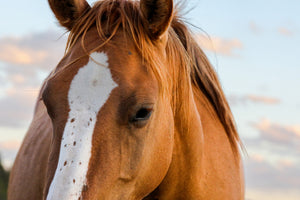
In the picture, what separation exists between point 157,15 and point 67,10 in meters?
0.76

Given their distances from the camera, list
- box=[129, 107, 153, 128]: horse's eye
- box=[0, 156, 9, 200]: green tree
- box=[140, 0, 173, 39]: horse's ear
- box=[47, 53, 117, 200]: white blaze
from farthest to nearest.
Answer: box=[0, 156, 9, 200]: green tree
box=[140, 0, 173, 39]: horse's ear
box=[129, 107, 153, 128]: horse's eye
box=[47, 53, 117, 200]: white blaze

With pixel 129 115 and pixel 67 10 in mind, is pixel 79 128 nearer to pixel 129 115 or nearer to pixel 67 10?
pixel 129 115

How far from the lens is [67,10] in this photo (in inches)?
129

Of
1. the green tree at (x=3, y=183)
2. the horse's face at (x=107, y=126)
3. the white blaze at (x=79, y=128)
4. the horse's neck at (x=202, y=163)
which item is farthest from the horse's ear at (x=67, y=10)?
the green tree at (x=3, y=183)

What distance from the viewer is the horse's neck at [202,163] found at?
10.9 ft

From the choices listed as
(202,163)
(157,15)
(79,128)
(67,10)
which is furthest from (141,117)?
(67,10)

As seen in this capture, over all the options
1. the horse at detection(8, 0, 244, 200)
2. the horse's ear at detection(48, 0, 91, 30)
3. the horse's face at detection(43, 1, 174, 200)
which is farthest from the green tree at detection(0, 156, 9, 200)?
the horse's face at detection(43, 1, 174, 200)

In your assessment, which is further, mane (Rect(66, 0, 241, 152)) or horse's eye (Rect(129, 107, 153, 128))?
mane (Rect(66, 0, 241, 152))

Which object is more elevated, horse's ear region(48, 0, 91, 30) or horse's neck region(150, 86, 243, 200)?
horse's ear region(48, 0, 91, 30)

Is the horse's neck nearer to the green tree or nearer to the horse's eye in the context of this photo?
the horse's eye

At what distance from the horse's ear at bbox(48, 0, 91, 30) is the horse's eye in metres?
1.02

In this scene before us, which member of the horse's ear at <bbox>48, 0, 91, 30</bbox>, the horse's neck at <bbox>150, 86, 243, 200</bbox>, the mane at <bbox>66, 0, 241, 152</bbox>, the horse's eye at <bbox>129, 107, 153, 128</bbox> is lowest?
the horse's neck at <bbox>150, 86, 243, 200</bbox>

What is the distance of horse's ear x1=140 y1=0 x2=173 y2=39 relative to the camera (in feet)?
9.77

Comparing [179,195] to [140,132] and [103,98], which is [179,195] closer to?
[140,132]
